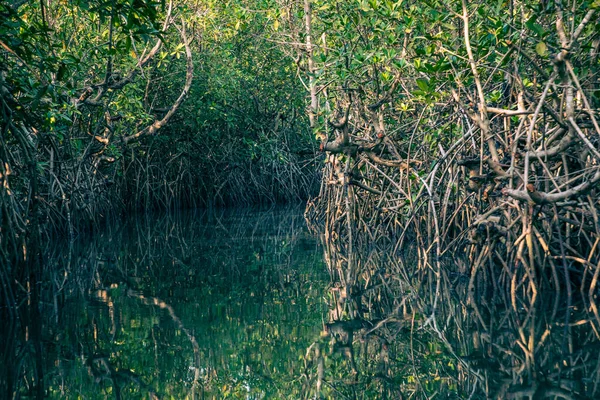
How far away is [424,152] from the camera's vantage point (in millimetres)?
8500

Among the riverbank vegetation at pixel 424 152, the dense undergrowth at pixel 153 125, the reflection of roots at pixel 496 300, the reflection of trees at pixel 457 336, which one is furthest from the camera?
the dense undergrowth at pixel 153 125

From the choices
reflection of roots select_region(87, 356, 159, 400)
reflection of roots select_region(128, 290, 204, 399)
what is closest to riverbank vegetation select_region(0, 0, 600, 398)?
reflection of roots select_region(128, 290, 204, 399)

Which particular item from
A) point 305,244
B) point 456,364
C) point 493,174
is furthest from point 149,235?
point 456,364

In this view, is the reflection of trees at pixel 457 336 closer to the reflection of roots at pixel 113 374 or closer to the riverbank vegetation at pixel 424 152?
the riverbank vegetation at pixel 424 152

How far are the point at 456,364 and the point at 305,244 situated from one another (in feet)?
21.6

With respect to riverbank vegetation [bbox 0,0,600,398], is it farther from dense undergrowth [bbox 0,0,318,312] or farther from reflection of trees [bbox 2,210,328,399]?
reflection of trees [bbox 2,210,328,399]

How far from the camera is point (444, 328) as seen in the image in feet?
17.4

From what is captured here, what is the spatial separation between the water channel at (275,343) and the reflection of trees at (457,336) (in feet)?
0.04

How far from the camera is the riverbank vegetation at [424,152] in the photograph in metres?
5.30

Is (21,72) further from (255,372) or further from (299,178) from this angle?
(299,178)

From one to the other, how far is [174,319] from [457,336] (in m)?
2.07

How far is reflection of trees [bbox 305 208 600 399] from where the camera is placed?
4.02 m

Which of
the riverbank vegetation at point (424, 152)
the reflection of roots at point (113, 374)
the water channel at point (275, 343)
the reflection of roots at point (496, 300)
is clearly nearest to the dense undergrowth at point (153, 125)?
the riverbank vegetation at point (424, 152)

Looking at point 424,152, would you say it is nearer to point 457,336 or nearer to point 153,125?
point 457,336
